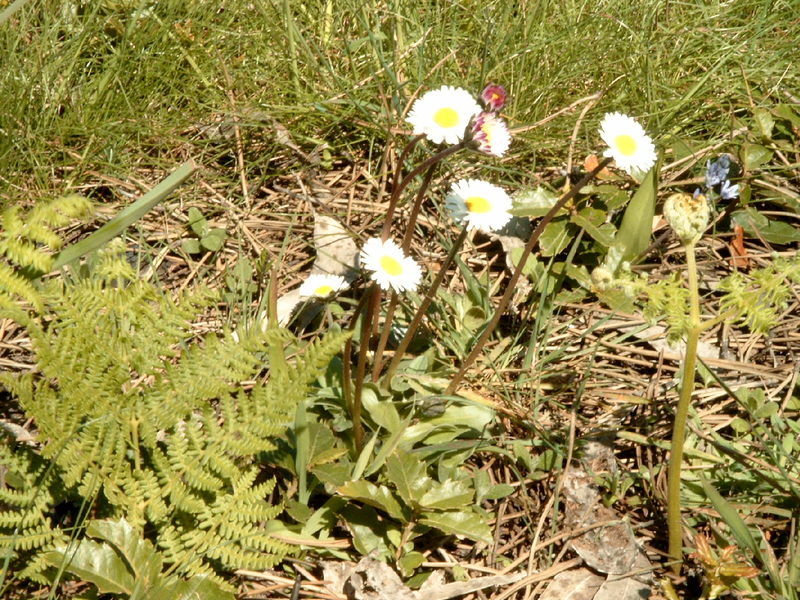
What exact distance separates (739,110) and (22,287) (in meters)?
2.30

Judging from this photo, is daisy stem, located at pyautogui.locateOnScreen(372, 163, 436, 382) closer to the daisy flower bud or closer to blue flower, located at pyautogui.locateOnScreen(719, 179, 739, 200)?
the daisy flower bud

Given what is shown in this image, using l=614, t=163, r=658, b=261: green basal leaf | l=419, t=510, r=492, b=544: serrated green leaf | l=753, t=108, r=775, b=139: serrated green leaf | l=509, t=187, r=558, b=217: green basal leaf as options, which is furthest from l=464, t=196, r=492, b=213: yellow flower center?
l=753, t=108, r=775, b=139: serrated green leaf

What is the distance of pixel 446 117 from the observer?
195 centimetres

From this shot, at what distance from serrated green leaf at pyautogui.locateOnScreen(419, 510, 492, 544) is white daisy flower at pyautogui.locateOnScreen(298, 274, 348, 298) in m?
0.63

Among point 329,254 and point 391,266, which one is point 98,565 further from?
point 329,254

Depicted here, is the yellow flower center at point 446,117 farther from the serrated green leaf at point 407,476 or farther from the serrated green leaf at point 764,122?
the serrated green leaf at point 764,122

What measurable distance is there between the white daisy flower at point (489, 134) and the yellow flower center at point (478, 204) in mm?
142

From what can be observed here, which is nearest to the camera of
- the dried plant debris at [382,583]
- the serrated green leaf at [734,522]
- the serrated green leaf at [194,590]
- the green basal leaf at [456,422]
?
the serrated green leaf at [194,590]

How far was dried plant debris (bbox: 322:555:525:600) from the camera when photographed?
1835 millimetres

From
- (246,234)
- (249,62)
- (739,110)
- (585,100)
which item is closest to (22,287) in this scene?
(246,234)

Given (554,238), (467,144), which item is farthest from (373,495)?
(554,238)

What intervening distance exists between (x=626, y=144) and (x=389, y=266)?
62cm

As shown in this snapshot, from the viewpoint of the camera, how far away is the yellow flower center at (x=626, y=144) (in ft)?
6.36

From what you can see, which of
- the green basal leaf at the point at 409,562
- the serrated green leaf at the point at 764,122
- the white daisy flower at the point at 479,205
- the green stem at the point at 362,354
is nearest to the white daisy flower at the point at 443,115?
the white daisy flower at the point at 479,205
